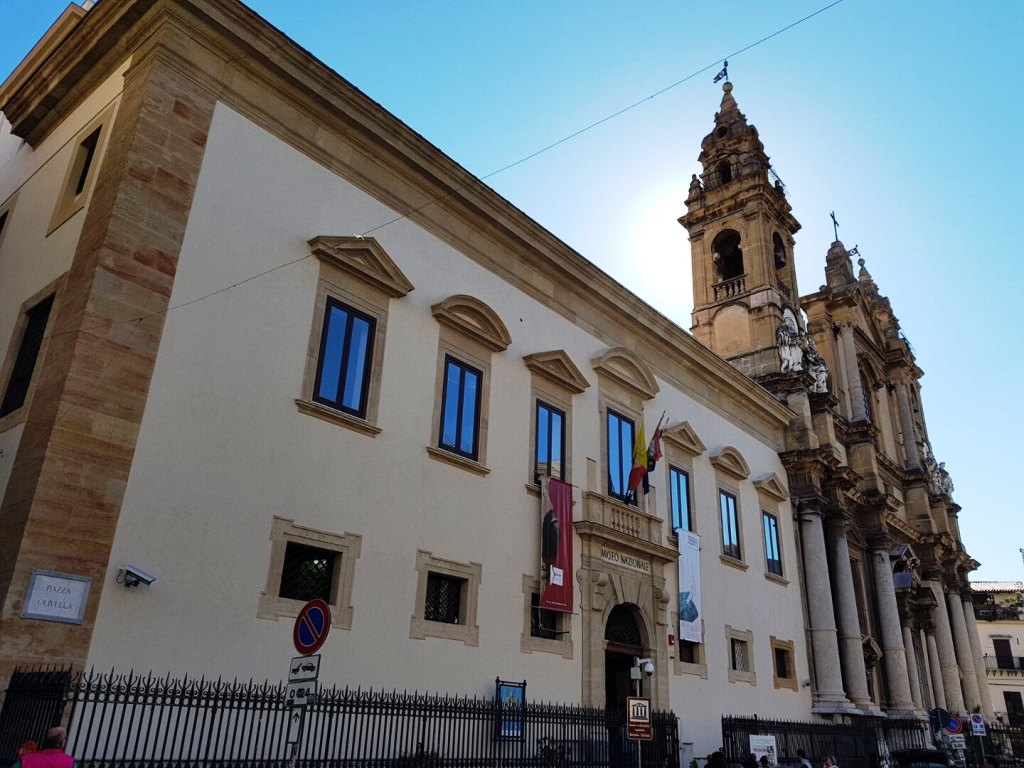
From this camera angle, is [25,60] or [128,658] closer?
[128,658]

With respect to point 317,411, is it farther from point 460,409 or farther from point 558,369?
point 558,369

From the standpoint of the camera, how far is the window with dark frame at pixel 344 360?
13.8m

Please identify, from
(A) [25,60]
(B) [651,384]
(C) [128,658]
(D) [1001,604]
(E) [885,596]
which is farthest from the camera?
(D) [1001,604]

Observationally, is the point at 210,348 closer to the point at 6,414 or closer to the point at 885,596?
the point at 6,414

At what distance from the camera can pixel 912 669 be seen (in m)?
33.5

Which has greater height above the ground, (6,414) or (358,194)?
(358,194)

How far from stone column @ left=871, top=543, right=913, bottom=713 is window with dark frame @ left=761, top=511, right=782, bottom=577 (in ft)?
25.6

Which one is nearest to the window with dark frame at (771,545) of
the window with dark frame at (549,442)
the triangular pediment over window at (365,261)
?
the window with dark frame at (549,442)

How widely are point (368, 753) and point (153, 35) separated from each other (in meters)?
11.4

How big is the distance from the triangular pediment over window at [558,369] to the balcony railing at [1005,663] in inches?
2218

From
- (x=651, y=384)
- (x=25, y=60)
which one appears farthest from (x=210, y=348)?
(x=651, y=384)

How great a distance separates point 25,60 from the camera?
54.3 ft

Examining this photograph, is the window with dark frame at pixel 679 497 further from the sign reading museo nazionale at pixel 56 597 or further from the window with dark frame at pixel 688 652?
the sign reading museo nazionale at pixel 56 597

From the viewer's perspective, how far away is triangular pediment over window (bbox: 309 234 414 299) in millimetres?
14203
